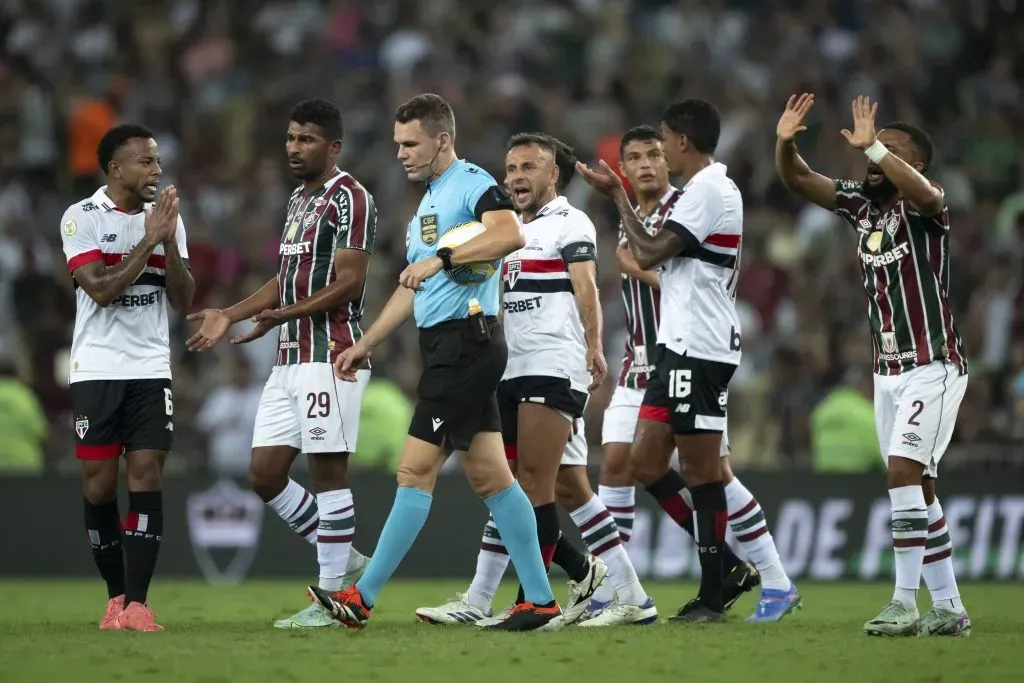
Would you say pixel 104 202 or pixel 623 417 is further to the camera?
pixel 623 417

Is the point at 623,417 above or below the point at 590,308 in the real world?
below

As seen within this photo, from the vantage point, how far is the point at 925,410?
891cm

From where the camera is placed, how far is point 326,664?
7.22 m

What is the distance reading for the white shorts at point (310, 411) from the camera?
31.3ft

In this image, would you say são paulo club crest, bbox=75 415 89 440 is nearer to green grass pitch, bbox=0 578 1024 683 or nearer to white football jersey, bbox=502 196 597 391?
green grass pitch, bbox=0 578 1024 683

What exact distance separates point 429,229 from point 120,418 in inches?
89.8

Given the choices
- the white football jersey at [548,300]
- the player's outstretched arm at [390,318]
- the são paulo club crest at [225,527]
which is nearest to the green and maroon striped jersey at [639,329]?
the white football jersey at [548,300]

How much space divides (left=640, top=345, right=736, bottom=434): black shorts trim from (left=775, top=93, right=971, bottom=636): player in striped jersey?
0.97 metres

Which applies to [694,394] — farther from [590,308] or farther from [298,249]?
[298,249]

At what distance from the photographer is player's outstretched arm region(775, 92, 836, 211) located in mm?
9352

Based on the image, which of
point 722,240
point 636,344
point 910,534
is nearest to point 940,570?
point 910,534

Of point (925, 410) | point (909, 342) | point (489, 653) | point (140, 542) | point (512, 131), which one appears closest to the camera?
point (489, 653)

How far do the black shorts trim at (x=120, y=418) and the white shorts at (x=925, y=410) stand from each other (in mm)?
4298

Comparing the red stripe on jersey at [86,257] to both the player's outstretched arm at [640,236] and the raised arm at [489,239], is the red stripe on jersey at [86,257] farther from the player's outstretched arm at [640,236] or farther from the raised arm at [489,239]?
the player's outstretched arm at [640,236]
